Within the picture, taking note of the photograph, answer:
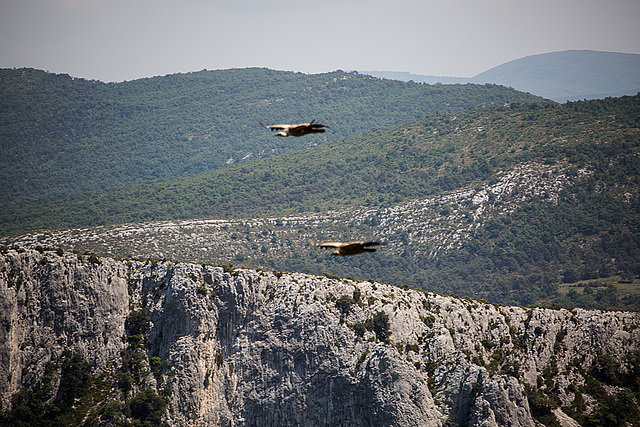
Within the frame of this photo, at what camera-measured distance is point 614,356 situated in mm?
70750

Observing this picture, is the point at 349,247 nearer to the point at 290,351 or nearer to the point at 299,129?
the point at 299,129

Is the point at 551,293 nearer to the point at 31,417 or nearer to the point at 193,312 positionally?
the point at 193,312

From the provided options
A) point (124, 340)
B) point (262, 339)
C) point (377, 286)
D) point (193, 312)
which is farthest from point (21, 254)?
point (377, 286)

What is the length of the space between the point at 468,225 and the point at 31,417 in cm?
15109

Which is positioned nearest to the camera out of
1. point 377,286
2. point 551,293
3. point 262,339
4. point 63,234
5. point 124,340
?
point 124,340

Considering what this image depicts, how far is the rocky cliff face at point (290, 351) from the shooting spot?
5950cm

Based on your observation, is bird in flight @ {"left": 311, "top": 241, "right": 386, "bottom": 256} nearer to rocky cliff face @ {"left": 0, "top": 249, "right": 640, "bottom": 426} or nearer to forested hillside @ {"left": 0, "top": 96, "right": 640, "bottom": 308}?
rocky cliff face @ {"left": 0, "top": 249, "right": 640, "bottom": 426}

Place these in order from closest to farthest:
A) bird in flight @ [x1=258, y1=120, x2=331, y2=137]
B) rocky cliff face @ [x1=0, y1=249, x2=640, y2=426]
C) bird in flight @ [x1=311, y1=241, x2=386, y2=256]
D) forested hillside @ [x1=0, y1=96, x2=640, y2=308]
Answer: bird in flight @ [x1=258, y1=120, x2=331, y2=137] → bird in flight @ [x1=311, y1=241, x2=386, y2=256] → rocky cliff face @ [x1=0, y1=249, x2=640, y2=426] → forested hillside @ [x1=0, y1=96, x2=640, y2=308]

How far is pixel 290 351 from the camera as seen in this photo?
68.4 m

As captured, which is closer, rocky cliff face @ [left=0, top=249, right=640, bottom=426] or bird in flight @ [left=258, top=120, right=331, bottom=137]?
bird in flight @ [left=258, top=120, right=331, bottom=137]

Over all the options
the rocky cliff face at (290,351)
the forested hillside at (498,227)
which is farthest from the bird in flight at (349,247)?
the forested hillside at (498,227)

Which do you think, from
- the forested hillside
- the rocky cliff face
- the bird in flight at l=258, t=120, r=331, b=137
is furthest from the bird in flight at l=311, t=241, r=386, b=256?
the forested hillside

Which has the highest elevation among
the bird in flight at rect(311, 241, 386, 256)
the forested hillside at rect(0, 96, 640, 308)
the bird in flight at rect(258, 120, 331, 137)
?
the bird in flight at rect(258, 120, 331, 137)

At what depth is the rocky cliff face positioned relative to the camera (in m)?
59.5
